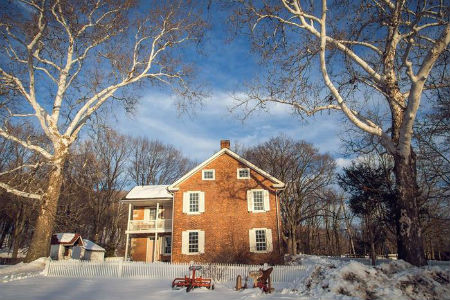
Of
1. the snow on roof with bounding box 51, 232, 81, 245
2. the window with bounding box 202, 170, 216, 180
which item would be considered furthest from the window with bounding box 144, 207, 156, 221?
the window with bounding box 202, 170, 216, 180

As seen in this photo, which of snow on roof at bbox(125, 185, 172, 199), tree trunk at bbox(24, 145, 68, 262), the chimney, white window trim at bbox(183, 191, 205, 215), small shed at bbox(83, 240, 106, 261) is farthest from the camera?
small shed at bbox(83, 240, 106, 261)

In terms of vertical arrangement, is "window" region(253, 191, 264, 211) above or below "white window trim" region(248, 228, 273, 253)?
above

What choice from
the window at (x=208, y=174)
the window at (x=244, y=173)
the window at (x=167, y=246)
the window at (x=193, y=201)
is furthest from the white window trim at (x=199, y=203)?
the window at (x=167, y=246)

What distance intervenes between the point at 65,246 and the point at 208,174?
13.6 meters

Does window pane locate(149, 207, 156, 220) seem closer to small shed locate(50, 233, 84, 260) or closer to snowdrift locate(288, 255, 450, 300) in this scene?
small shed locate(50, 233, 84, 260)

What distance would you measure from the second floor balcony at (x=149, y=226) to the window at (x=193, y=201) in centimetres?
308

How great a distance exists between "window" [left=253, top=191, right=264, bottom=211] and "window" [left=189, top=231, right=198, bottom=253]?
4598 mm

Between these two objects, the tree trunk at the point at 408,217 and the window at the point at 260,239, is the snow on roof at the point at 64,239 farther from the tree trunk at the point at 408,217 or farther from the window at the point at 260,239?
the tree trunk at the point at 408,217

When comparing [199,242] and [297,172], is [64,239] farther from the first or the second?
[297,172]

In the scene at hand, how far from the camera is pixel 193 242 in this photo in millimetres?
20344

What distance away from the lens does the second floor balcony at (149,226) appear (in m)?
22.7

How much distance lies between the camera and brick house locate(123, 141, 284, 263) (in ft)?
64.5

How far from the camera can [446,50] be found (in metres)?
8.30

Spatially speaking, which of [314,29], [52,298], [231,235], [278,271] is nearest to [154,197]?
[231,235]
